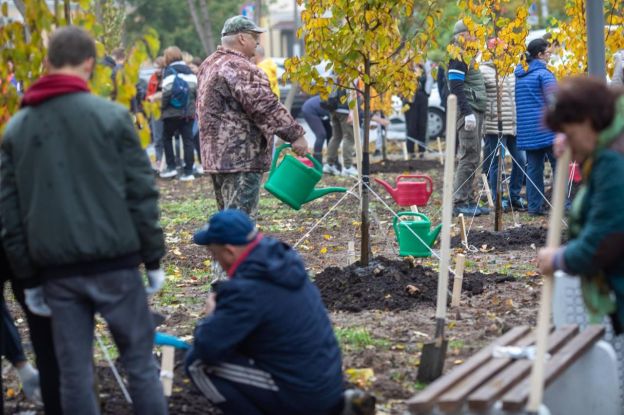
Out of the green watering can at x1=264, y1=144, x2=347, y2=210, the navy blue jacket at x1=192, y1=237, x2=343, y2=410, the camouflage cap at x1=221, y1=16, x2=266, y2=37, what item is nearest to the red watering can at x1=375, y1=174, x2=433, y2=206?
the green watering can at x1=264, y1=144, x2=347, y2=210

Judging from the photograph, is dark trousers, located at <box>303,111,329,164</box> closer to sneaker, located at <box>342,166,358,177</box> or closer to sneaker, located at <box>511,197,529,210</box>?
sneaker, located at <box>342,166,358,177</box>

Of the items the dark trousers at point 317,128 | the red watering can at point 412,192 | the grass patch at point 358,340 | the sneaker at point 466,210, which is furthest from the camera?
the dark trousers at point 317,128

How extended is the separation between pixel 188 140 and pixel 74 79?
12593 mm

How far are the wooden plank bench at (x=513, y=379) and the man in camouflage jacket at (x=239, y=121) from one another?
2.85 meters

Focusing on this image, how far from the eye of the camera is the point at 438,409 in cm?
432

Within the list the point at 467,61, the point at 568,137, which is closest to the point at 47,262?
the point at 568,137

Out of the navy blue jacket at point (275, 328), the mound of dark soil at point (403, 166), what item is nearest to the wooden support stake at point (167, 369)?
the navy blue jacket at point (275, 328)

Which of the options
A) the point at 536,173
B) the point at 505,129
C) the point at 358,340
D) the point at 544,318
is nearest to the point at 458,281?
the point at 358,340

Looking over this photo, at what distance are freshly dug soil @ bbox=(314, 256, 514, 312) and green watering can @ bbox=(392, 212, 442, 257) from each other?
16cm

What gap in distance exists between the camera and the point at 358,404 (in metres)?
4.91

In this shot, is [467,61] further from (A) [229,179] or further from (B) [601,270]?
(B) [601,270]

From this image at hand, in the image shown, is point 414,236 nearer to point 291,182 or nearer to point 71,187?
point 291,182

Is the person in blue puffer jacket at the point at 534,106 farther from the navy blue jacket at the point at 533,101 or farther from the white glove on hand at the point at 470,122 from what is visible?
the white glove on hand at the point at 470,122

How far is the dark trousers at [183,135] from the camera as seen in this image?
1666cm
